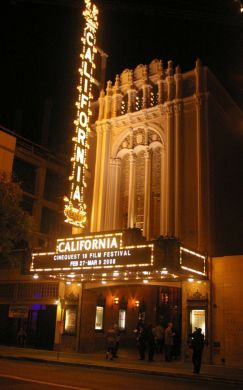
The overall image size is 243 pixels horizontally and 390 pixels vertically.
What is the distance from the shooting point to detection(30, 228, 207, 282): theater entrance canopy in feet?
59.4

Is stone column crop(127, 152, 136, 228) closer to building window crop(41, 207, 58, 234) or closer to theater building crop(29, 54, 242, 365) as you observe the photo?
theater building crop(29, 54, 242, 365)

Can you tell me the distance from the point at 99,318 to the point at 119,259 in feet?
25.2

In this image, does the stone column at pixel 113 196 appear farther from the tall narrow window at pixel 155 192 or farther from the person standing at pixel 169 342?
the person standing at pixel 169 342

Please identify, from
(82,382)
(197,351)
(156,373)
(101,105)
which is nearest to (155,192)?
(101,105)

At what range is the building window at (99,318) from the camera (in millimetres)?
25148

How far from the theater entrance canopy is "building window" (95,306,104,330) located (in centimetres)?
346

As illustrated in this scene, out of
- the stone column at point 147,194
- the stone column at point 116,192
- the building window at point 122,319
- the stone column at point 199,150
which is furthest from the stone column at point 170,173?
the building window at point 122,319

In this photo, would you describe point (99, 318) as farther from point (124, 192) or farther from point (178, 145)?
point (178, 145)

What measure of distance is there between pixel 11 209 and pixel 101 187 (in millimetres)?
5760

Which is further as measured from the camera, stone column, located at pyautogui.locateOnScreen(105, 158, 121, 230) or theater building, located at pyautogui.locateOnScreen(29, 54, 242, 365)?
stone column, located at pyautogui.locateOnScreen(105, 158, 121, 230)

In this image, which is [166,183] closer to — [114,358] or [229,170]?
[229,170]

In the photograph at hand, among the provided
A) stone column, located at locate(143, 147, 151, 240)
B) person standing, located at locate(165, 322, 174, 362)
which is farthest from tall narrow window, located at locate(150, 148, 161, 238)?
person standing, located at locate(165, 322, 174, 362)

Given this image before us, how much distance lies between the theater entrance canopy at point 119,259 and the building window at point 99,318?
3.46 metres

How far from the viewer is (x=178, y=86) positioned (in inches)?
980
